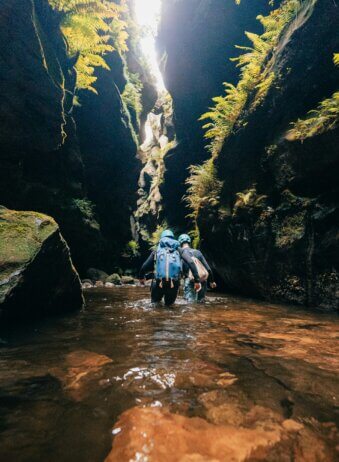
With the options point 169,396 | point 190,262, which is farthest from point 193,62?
point 169,396

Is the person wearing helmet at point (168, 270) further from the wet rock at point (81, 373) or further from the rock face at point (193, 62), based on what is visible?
the rock face at point (193, 62)

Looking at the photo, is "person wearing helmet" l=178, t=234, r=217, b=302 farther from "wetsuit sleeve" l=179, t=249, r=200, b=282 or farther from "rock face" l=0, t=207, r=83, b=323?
"rock face" l=0, t=207, r=83, b=323

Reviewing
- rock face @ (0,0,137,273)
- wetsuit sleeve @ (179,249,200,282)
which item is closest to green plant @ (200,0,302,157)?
wetsuit sleeve @ (179,249,200,282)

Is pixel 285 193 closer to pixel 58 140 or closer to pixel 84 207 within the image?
pixel 58 140

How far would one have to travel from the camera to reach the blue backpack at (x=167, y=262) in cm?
636

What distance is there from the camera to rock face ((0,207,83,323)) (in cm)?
427

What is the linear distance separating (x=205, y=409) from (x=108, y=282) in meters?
13.3

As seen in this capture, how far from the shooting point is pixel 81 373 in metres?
2.50

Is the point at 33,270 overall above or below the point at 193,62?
below

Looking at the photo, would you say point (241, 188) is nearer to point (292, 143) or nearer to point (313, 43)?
point (292, 143)

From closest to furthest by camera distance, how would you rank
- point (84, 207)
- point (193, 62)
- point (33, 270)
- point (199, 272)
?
point (33, 270)
point (199, 272)
point (84, 207)
point (193, 62)

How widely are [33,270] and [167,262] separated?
8.97 ft

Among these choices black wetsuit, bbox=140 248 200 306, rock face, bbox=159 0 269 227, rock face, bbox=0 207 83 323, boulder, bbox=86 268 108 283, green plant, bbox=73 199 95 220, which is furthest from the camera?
rock face, bbox=159 0 269 227

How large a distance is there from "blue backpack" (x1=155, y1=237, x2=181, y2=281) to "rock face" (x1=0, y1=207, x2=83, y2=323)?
1.72 m
